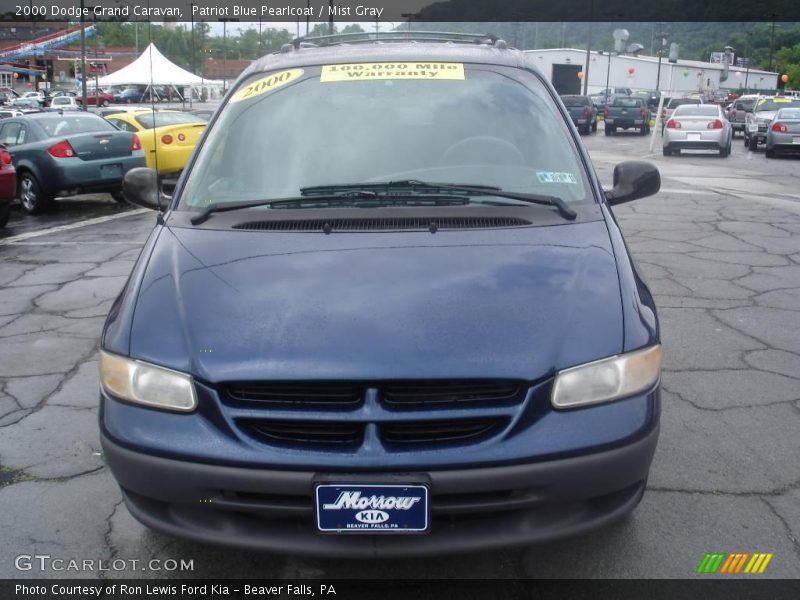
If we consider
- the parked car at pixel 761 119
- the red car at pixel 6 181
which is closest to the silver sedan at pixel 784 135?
the parked car at pixel 761 119

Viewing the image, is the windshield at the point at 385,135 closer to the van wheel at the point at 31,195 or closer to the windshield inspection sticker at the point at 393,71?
the windshield inspection sticker at the point at 393,71

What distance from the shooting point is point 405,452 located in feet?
7.12

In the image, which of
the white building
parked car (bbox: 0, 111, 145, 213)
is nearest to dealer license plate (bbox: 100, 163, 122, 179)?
parked car (bbox: 0, 111, 145, 213)

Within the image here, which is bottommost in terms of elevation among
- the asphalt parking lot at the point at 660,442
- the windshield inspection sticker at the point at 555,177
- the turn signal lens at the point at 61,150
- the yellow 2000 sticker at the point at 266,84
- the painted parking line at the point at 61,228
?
the painted parking line at the point at 61,228

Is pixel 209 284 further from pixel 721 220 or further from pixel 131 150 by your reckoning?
pixel 131 150

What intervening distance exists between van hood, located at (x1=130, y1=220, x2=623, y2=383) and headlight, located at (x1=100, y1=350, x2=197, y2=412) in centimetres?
3

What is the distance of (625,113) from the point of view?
108ft

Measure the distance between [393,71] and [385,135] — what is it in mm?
389

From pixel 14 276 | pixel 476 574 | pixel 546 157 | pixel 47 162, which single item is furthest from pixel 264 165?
pixel 47 162

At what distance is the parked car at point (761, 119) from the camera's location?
24.3 metres

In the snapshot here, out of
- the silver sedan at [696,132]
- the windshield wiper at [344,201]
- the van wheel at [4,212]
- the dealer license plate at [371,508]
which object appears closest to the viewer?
the dealer license plate at [371,508]

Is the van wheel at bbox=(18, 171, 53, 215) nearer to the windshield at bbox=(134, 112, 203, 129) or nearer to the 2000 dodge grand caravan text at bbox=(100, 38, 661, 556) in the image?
the windshield at bbox=(134, 112, 203, 129)

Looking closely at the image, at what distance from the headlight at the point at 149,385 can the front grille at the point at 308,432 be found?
0.22 meters

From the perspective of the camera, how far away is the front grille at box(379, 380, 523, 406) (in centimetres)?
223
